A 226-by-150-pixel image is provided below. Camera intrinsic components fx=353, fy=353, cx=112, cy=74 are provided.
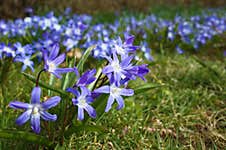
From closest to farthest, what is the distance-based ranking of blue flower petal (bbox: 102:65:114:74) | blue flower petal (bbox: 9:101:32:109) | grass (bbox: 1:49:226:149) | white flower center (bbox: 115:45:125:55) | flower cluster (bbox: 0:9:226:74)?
blue flower petal (bbox: 9:101:32:109), blue flower petal (bbox: 102:65:114:74), white flower center (bbox: 115:45:125:55), grass (bbox: 1:49:226:149), flower cluster (bbox: 0:9:226:74)

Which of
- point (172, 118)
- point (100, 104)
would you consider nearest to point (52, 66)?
point (100, 104)

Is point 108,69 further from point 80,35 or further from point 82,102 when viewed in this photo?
point 80,35

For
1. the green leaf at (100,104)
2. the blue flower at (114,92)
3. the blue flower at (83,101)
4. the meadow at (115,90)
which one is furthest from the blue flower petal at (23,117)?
the green leaf at (100,104)

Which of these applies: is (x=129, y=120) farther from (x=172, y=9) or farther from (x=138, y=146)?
(x=172, y=9)

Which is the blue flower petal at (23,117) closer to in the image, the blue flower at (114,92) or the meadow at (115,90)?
the meadow at (115,90)

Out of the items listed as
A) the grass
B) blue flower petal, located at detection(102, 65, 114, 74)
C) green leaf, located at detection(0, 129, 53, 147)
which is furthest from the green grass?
blue flower petal, located at detection(102, 65, 114, 74)

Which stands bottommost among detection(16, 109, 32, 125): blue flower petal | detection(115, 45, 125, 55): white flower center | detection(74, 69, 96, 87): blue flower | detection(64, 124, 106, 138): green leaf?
detection(64, 124, 106, 138): green leaf

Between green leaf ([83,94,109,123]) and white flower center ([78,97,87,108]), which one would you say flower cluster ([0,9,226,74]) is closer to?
green leaf ([83,94,109,123])

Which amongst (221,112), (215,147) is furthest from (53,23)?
(215,147)
